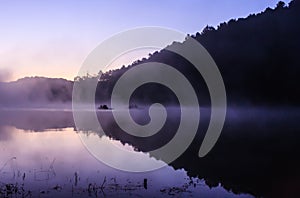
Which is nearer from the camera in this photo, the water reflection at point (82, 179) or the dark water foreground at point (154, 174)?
the water reflection at point (82, 179)

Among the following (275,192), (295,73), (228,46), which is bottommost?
(275,192)

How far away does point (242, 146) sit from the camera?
2606 centimetres

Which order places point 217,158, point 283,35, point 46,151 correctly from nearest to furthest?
1. point 217,158
2. point 46,151
3. point 283,35

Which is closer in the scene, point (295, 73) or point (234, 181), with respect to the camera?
point (234, 181)

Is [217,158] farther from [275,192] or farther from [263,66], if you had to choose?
[263,66]

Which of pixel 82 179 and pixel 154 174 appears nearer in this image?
pixel 82 179

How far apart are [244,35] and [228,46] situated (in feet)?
32.7

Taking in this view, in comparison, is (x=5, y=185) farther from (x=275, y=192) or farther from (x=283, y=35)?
(x=283, y=35)

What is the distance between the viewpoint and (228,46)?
118312mm

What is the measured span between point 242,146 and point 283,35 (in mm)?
91640

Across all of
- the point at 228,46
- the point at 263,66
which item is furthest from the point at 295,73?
the point at 228,46

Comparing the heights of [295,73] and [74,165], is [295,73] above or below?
above

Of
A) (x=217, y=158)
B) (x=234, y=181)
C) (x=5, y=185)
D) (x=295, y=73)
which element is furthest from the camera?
(x=295, y=73)

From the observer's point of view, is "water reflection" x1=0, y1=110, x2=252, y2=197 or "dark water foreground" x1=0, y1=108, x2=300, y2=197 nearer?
"water reflection" x1=0, y1=110, x2=252, y2=197
